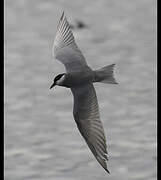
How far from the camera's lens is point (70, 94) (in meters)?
9.91

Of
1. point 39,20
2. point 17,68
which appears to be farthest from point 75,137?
point 39,20

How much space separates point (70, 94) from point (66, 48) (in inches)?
129

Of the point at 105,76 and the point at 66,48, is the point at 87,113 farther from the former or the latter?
the point at 66,48

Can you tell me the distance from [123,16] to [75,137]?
149 inches

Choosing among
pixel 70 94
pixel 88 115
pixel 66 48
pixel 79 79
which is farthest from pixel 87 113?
pixel 70 94

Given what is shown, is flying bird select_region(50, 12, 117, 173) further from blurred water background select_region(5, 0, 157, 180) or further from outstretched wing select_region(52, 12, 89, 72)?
blurred water background select_region(5, 0, 157, 180)

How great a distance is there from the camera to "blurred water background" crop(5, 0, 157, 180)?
8.28m

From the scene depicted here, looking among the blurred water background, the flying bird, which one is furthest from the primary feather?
the blurred water background

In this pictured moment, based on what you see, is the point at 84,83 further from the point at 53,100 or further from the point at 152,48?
the point at 152,48

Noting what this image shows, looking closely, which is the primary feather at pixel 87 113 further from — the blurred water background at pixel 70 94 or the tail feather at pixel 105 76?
the blurred water background at pixel 70 94

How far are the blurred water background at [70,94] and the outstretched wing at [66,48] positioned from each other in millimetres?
1824

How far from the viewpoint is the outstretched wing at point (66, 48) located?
6348mm

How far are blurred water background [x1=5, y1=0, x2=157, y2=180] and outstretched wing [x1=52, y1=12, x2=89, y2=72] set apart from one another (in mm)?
1824

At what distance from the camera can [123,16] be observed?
12.2 metres
